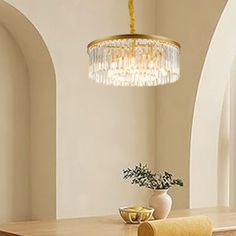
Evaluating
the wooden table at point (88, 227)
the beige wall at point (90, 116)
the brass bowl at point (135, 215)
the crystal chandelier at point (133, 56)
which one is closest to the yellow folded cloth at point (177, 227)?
the wooden table at point (88, 227)

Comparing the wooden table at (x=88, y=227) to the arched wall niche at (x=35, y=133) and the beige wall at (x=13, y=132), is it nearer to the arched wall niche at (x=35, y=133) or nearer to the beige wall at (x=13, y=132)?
the arched wall niche at (x=35, y=133)

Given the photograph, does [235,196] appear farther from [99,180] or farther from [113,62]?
[113,62]

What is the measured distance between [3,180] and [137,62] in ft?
5.94

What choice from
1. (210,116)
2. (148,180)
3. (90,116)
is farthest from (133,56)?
(210,116)

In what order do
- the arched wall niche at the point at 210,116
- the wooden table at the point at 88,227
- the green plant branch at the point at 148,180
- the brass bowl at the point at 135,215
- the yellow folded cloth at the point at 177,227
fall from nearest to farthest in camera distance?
1. the yellow folded cloth at the point at 177,227
2. the wooden table at the point at 88,227
3. the brass bowl at the point at 135,215
4. the green plant branch at the point at 148,180
5. the arched wall niche at the point at 210,116

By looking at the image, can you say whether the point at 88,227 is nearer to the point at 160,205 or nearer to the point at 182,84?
the point at 160,205

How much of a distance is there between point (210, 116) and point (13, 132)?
5.37 ft

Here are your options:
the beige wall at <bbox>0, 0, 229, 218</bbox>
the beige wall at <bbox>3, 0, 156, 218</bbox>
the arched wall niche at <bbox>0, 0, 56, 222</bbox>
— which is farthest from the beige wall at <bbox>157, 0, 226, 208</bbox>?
the arched wall niche at <bbox>0, 0, 56, 222</bbox>

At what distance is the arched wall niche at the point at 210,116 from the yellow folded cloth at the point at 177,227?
2.02 metres

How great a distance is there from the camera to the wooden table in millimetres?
3554

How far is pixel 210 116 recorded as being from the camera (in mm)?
5348

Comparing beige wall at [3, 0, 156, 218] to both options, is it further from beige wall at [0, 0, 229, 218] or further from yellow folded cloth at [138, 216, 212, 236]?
yellow folded cloth at [138, 216, 212, 236]

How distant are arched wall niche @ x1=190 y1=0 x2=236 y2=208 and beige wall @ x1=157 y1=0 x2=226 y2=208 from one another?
0.05 meters

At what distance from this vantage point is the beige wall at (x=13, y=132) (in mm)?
4973
